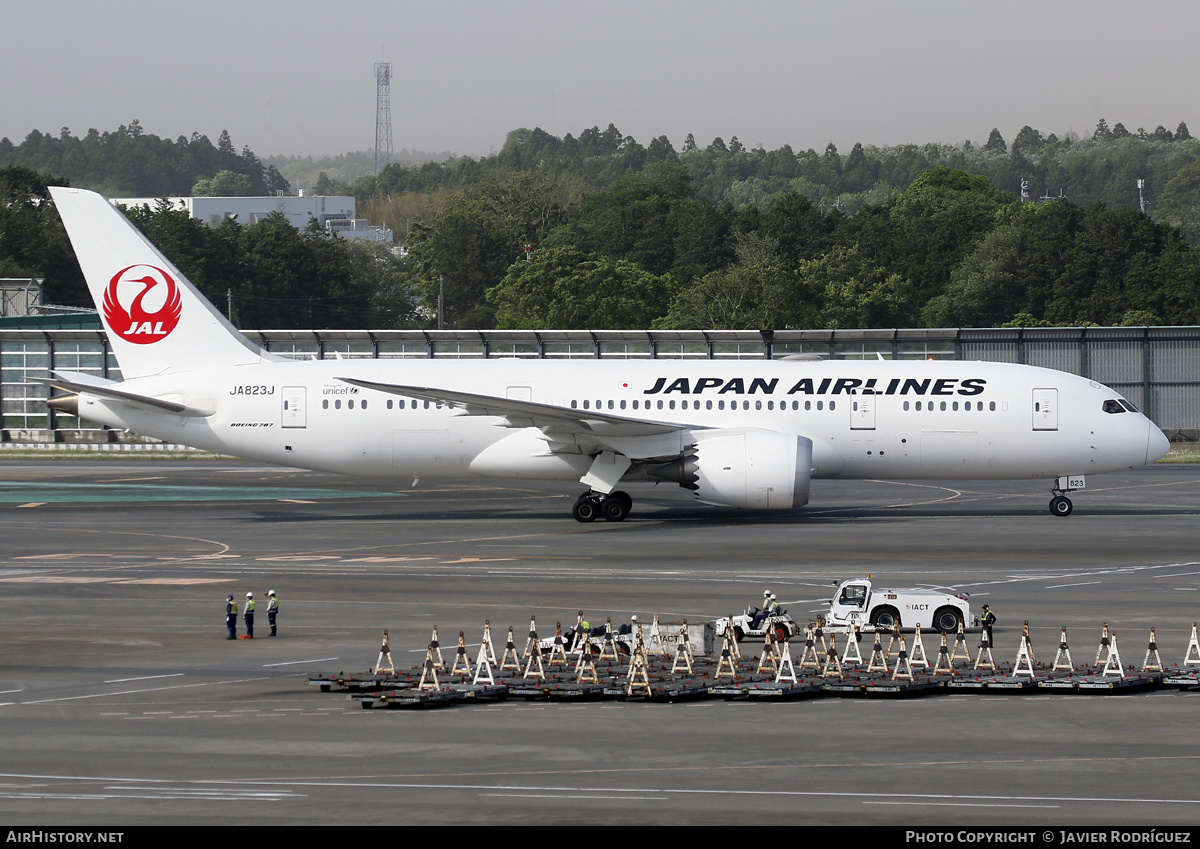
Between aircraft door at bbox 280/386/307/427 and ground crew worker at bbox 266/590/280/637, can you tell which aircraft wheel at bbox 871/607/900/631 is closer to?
ground crew worker at bbox 266/590/280/637

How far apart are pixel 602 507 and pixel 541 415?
4.33 metres

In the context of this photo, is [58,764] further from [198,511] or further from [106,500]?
[106,500]

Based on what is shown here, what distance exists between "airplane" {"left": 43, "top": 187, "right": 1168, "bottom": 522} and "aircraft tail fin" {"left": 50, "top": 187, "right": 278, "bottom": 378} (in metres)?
0.05

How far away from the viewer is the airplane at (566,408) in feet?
148

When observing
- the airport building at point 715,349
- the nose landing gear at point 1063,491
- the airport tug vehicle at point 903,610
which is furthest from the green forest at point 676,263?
the airport tug vehicle at point 903,610

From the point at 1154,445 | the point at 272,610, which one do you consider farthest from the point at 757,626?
the point at 1154,445

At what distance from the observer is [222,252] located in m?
150

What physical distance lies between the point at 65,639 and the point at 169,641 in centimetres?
211

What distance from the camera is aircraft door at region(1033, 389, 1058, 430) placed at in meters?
45.0

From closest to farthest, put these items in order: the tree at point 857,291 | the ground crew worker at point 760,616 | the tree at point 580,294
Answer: the ground crew worker at point 760,616, the tree at point 580,294, the tree at point 857,291

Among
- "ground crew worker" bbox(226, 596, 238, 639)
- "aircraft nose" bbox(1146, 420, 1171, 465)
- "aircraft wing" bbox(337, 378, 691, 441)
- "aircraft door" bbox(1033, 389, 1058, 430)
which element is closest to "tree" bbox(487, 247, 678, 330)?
"aircraft wing" bbox(337, 378, 691, 441)

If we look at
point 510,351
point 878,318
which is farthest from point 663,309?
point 510,351

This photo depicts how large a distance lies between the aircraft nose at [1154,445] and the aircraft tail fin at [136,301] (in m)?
31.8

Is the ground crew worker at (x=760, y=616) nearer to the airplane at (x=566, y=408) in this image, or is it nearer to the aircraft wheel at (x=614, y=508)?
the airplane at (x=566, y=408)
